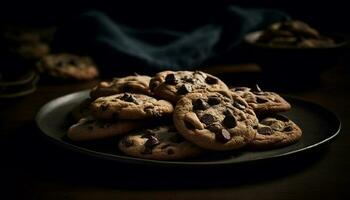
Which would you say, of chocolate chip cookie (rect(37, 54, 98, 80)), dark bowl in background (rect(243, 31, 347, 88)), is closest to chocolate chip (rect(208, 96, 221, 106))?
dark bowl in background (rect(243, 31, 347, 88))

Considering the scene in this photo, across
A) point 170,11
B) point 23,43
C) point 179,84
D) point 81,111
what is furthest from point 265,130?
point 170,11

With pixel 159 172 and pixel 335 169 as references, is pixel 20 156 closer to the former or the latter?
pixel 159 172

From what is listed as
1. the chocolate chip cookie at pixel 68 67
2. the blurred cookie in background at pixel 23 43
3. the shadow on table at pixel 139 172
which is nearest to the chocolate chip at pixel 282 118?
the shadow on table at pixel 139 172

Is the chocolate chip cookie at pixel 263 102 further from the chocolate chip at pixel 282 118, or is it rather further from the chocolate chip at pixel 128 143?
the chocolate chip at pixel 128 143

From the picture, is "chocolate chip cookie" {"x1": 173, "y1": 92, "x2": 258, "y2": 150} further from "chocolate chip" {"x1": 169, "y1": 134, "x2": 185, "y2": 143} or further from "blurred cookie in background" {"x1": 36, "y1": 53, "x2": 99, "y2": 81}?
"blurred cookie in background" {"x1": 36, "y1": 53, "x2": 99, "y2": 81}

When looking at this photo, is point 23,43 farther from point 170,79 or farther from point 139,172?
point 139,172

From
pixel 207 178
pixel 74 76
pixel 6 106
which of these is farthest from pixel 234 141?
pixel 74 76

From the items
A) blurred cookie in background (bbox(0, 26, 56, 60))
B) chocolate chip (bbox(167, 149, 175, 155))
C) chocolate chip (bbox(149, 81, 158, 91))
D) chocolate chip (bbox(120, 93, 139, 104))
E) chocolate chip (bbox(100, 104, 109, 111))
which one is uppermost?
chocolate chip (bbox(120, 93, 139, 104))
